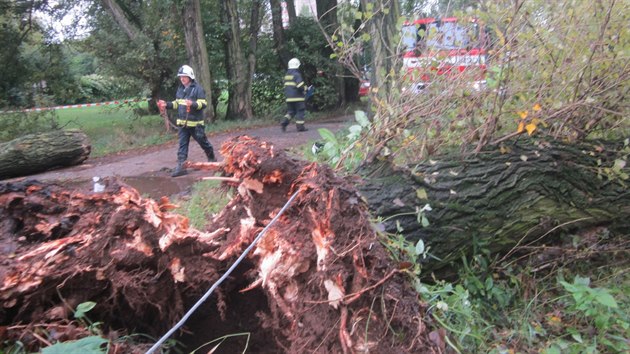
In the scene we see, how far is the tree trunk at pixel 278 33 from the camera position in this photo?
51.6 feet


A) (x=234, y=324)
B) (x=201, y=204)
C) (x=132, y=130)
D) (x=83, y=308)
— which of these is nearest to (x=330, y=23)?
(x=132, y=130)

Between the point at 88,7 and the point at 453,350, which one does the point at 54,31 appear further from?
the point at 453,350

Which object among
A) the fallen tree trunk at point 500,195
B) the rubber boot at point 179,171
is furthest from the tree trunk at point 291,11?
the fallen tree trunk at point 500,195

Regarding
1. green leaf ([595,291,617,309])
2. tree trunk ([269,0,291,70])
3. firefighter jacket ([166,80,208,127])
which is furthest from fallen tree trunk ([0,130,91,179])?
green leaf ([595,291,617,309])

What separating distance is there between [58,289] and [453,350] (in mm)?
2022

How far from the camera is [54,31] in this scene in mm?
Result: 16172

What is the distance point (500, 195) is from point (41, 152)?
9.17 m

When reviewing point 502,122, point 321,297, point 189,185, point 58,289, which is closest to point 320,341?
point 321,297

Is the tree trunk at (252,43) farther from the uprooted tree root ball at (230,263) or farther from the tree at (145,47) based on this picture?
the uprooted tree root ball at (230,263)

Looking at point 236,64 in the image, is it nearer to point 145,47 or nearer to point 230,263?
point 145,47

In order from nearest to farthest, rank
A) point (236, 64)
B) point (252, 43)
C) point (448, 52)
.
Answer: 1. point (448, 52)
2. point (236, 64)
3. point (252, 43)

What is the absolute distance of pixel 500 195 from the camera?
373cm

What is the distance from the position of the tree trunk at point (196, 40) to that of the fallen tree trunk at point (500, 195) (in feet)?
35.6

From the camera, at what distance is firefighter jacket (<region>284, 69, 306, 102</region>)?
11992 millimetres
